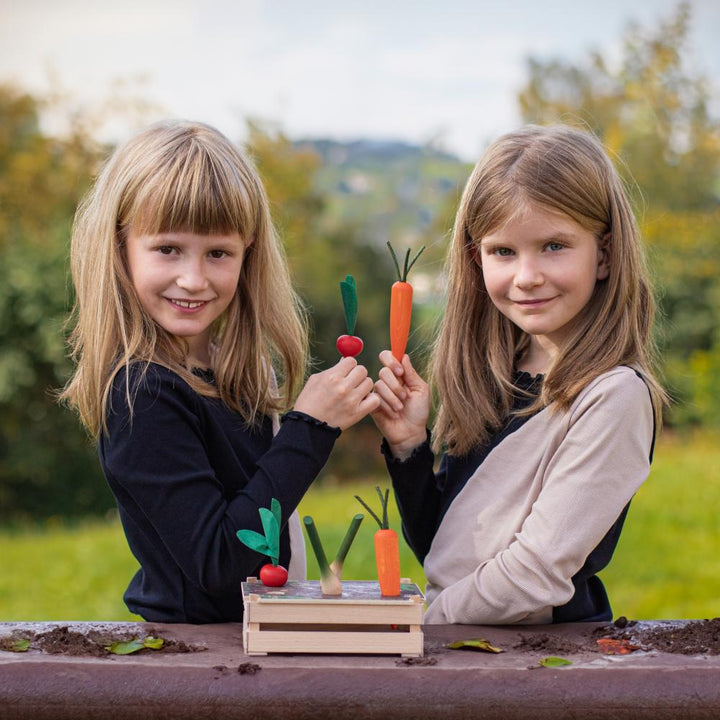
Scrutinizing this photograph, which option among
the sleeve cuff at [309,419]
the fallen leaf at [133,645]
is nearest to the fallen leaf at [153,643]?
the fallen leaf at [133,645]

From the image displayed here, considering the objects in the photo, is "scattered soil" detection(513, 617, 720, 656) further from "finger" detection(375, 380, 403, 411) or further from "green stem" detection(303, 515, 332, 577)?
"finger" detection(375, 380, 403, 411)

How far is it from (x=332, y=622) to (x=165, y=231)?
39.8 inches

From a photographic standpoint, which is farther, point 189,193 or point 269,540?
point 189,193

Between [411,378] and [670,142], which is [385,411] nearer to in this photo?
[411,378]

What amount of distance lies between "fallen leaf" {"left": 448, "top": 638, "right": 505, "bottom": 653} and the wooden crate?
0.15 meters

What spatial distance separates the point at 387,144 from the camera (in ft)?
76.3

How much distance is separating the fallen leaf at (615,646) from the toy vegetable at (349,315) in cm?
85

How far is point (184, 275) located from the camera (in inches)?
96.5

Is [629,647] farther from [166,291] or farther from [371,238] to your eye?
[371,238]

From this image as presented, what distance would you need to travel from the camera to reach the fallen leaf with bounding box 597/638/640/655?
2146 millimetres

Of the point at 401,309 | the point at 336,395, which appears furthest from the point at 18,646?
the point at 401,309

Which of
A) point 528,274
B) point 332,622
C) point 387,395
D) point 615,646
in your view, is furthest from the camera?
point 387,395

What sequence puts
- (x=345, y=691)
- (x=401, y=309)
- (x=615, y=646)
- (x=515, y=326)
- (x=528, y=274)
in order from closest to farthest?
(x=345, y=691) < (x=615, y=646) < (x=528, y=274) < (x=401, y=309) < (x=515, y=326)

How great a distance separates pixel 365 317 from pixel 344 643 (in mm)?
13311
